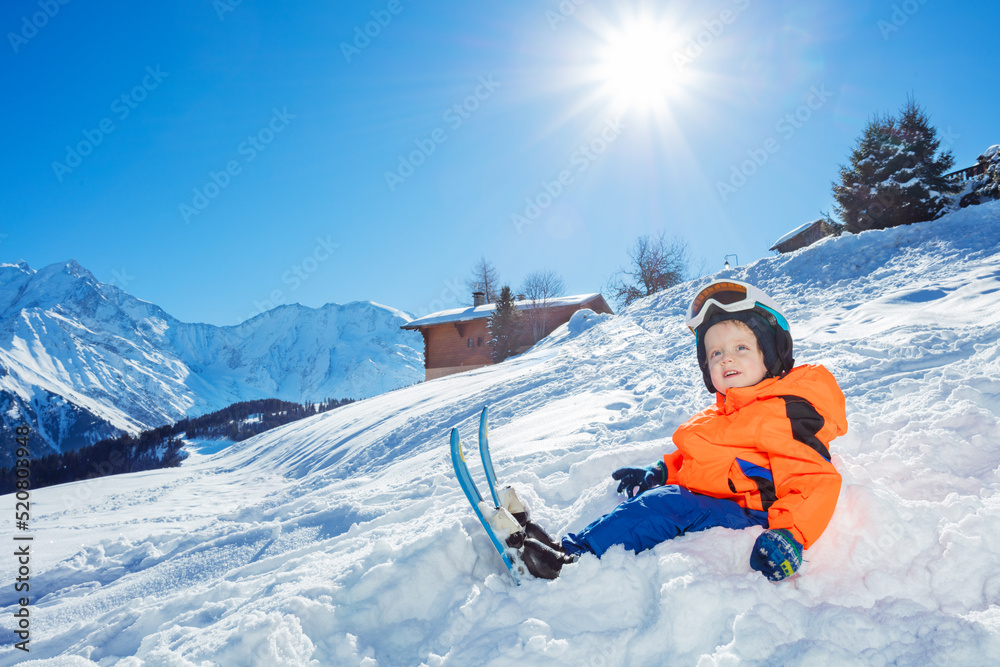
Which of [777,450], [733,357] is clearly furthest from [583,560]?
[733,357]

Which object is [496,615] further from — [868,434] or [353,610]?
[868,434]

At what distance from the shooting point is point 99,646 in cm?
231

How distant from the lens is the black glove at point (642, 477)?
255 cm

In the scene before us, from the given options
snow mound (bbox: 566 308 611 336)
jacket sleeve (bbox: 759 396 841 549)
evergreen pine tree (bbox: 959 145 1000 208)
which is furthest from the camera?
snow mound (bbox: 566 308 611 336)

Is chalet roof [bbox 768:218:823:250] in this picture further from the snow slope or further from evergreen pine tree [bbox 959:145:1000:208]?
the snow slope

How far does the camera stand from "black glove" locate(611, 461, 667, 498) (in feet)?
8.38

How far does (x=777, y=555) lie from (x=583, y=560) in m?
0.77

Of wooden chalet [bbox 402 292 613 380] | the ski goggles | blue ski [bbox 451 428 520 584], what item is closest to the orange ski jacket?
the ski goggles

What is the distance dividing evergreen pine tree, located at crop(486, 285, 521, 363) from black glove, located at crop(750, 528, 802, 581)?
23.3 metres

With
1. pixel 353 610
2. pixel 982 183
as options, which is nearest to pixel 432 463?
pixel 353 610

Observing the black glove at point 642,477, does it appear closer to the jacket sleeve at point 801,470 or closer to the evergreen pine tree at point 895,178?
the jacket sleeve at point 801,470

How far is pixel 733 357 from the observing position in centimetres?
226

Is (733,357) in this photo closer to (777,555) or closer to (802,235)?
(777,555)

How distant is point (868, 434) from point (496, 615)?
109 inches
